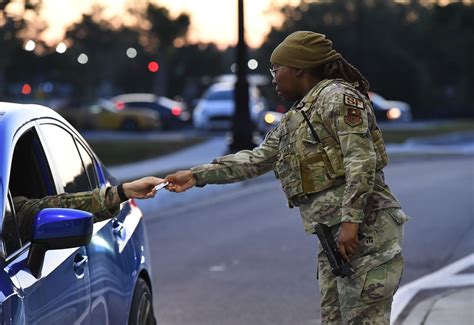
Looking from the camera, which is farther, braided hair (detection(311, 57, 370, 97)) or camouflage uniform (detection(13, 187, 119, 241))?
braided hair (detection(311, 57, 370, 97))

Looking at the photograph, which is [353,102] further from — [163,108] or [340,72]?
[163,108]

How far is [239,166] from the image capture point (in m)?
5.45

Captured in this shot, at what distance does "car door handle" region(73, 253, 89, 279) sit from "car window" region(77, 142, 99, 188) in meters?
0.96

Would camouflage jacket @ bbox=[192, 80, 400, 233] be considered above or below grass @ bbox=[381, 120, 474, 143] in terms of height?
above

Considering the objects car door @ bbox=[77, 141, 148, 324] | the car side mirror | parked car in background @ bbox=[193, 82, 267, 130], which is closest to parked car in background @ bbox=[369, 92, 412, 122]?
parked car in background @ bbox=[193, 82, 267, 130]

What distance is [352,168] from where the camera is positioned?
4.99 m

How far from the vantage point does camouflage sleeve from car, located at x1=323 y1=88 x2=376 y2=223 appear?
16.3ft

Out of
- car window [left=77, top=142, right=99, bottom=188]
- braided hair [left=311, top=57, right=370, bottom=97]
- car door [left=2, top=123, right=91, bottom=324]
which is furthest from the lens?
car window [left=77, top=142, right=99, bottom=188]

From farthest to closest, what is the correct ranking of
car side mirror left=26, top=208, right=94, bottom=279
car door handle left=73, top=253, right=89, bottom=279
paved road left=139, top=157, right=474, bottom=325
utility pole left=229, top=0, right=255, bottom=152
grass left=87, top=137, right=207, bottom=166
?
grass left=87, top=137, right=207, bottom=166
utility pole left=229, top=0, right=255, bottom=152
paved road left=139, top=157, right=474, bottom=325
car door handle left=73, top=253, right=89, bottom=279
car side mirror left=26, top=208, right=94, bottom=279

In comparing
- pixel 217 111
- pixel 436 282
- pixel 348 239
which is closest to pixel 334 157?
pixel 348 239

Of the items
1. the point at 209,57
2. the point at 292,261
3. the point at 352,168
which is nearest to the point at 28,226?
the point at 352,168

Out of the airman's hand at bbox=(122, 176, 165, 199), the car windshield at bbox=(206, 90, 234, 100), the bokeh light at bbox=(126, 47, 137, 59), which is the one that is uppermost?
the airman's hand at bbox=(122, 176, 165, 199)

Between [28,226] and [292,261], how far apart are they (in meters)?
7.07

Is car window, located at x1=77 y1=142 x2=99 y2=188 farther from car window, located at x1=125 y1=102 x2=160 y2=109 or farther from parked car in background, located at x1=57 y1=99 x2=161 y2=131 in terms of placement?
car window, located at x1=125 y1=102 x2=160 y2=109
